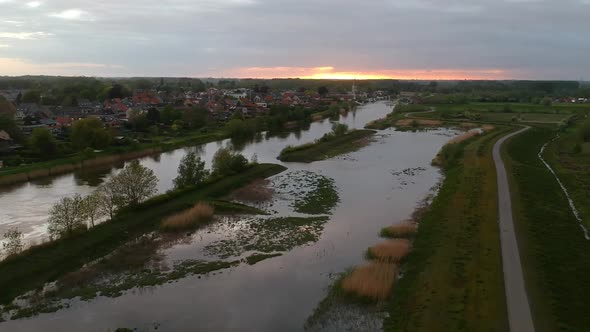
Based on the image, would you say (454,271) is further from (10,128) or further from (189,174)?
(10,128)

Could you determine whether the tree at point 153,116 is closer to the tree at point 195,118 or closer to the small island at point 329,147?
the tree at point 195,118

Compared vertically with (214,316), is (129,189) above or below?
above

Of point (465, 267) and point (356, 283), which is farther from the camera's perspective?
point (465, 267)

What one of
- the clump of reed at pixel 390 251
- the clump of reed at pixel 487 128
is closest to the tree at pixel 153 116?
the clump of reed at pixel 487 128

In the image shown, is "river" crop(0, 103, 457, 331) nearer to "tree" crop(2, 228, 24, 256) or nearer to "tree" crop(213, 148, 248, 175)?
"tree" crop(2, 228, 24, 256)

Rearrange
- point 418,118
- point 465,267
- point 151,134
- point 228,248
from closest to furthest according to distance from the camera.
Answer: point 465,267
point 228,248
point 151,134
point 418,118

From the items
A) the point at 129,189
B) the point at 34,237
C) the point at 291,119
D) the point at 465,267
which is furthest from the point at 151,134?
the point at 465,267

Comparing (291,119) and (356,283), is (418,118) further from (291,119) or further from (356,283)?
(356,283)
